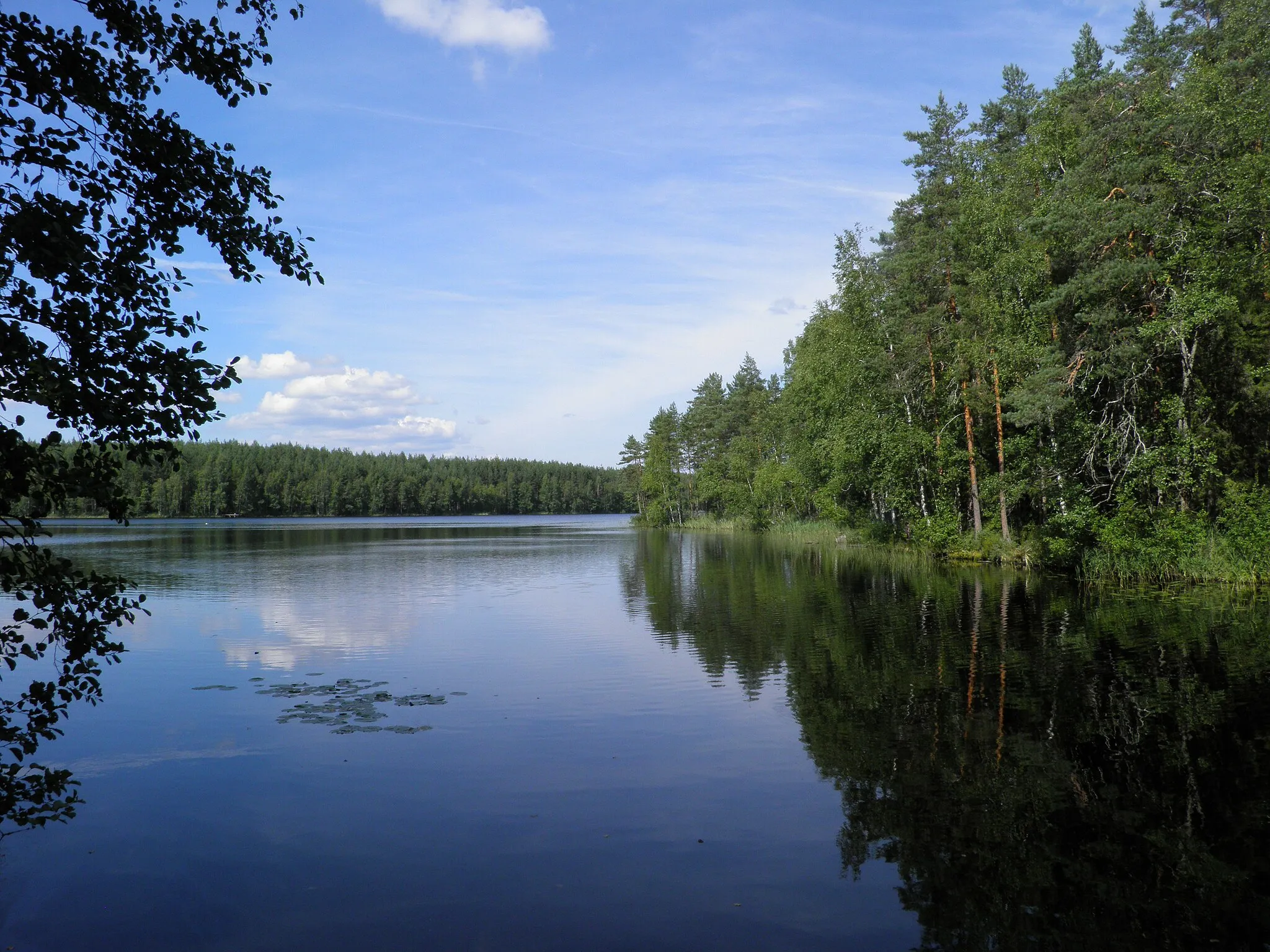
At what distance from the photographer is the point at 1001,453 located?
3225 cm

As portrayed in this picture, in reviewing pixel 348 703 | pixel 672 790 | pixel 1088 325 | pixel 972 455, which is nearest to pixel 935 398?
pixel 972 455

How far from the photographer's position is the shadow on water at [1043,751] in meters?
6.81

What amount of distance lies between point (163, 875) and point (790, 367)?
60.6 meters

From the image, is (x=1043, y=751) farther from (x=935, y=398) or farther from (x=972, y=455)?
(x=935, y=398)

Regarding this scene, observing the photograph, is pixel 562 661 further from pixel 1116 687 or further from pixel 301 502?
pixel 301 502

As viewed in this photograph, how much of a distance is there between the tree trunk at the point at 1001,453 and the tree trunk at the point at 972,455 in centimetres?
103

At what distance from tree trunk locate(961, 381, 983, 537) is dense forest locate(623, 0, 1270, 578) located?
11cm

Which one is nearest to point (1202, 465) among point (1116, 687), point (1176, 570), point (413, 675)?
point (1176, 570)

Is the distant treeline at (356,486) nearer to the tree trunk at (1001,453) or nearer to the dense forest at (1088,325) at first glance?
the dense forest at (1088,325)

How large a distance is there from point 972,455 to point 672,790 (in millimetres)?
28002

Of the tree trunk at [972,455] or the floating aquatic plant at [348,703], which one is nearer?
the floating aquatic plant at [348,703]

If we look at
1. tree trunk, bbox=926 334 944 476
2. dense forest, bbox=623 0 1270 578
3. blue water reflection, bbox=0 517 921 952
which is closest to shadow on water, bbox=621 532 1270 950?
blue water reflection, bbox=0 517 921 952

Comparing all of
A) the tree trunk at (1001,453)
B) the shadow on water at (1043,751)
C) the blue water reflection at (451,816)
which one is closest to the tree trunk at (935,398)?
the tree trunk at (1001,453)

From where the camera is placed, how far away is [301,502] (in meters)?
149
